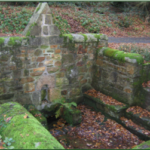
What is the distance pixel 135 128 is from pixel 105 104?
1114 millimetres

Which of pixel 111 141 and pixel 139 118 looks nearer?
pixel 111 141

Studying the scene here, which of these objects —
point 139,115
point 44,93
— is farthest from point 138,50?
point 44,93

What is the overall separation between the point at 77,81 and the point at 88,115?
1188mm

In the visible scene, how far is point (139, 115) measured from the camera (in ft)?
14.8

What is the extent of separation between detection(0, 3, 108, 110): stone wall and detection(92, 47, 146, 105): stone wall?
→ 0.48m

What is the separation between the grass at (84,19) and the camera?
426 inches

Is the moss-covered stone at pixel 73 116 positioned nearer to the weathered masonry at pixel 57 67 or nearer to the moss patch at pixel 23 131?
the weathered masonry at pixel 57 67

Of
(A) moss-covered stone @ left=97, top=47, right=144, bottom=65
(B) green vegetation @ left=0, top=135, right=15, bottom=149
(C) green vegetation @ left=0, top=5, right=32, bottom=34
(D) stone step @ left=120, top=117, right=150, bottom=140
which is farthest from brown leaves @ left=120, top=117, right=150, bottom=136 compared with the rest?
(C) green vegetation @ left=0, top=5, right=32, bottom=34

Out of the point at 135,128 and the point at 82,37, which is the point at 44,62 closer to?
the point at 82,37

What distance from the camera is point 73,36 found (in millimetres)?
5113

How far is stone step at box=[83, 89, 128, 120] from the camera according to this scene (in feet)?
15.7

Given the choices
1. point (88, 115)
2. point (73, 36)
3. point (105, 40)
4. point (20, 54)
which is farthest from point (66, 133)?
point (105, 40)

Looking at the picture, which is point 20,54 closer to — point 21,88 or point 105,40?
point 21,88

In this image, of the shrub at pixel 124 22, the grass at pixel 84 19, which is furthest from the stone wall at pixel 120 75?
the shrub at pixel 124 22
